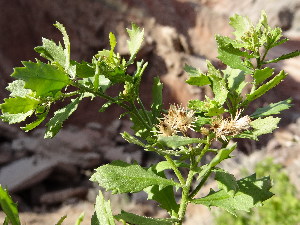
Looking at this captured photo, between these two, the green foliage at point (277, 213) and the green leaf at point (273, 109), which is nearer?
the green leaf at point (273, 109)

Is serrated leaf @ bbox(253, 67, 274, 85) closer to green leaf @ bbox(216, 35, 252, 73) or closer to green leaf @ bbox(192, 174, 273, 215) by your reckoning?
green leaf @ bbox(216, 35, 252, 73)

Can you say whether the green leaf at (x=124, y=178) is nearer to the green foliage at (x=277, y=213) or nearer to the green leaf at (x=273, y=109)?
the green leaf at (x=273, y=109)

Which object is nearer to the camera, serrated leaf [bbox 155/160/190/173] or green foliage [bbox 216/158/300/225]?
serrated leaf [bbox 155/160/190/173]

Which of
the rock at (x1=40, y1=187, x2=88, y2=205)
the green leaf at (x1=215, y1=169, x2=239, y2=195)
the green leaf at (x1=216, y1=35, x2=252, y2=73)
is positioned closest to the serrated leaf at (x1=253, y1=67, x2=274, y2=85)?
the green leaf at (x1=216, y1=35, x2=252, y2=73)

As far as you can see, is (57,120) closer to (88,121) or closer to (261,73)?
(261,73)

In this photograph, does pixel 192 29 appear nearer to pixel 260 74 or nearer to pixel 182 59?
pixel 182 59

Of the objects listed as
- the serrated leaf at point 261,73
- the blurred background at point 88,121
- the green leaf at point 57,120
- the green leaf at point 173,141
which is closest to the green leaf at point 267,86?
the serrated leaf at point 261,73
